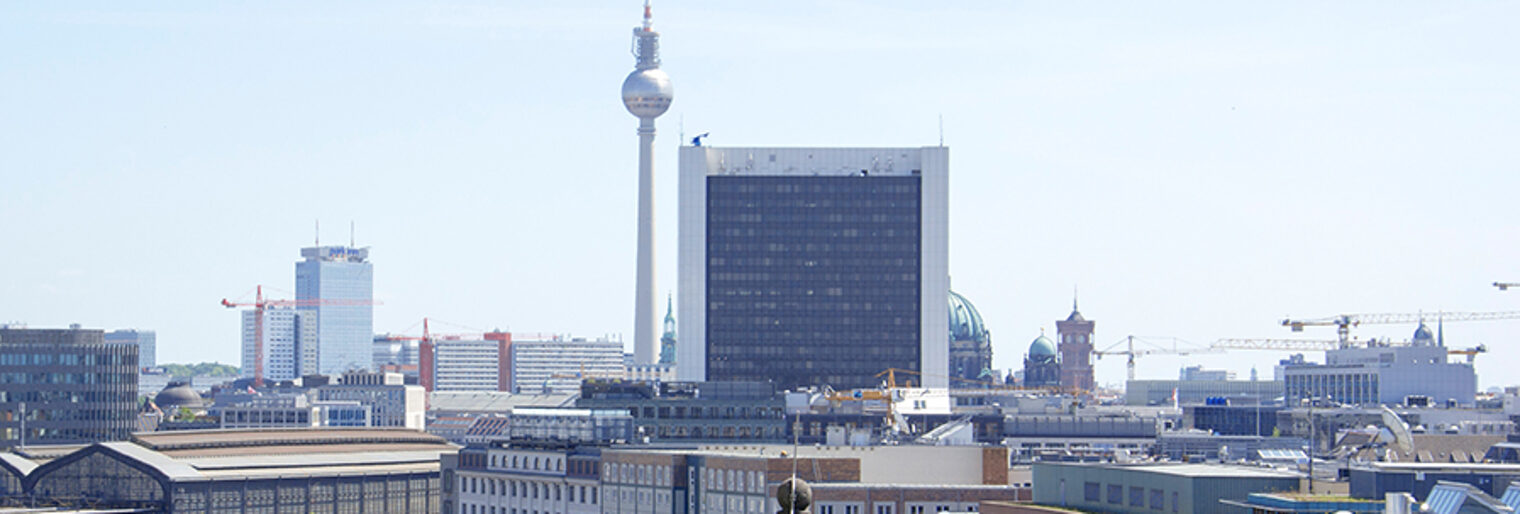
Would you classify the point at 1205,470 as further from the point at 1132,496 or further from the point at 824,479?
the point at 824,479

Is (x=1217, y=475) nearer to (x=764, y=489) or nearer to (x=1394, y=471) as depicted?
(x=1394, y=471)

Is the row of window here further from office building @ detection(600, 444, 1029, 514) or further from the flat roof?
office building @ detection(600, 444, 1029, 514)

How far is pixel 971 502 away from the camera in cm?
16788

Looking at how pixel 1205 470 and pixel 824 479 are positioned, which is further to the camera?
pixel 824 479

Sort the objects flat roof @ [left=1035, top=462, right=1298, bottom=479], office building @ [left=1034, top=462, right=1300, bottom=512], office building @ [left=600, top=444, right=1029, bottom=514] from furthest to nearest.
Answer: office building @ [left=600, top=444, right=1029, bottom=514] < flat roof @ [left=1035, top=462, right=1298, bottom=479] < office building @ [left=1034, top=462, right=1300, bottom=512]

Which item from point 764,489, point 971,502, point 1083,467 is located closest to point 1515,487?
point 1083,467

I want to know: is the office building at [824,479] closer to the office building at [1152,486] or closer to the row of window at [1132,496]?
the office building at [1152,486]

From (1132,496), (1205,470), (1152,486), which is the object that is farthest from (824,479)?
(1152,486)

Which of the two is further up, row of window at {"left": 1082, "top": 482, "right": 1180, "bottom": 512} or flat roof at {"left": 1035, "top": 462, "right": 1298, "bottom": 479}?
flat roof at {"left": 1035, "top": 462, "right": 1298, "bottom": 479}

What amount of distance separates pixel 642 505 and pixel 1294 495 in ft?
257

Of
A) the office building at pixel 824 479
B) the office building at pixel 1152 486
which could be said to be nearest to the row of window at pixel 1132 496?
the office building at pixel 1152 486

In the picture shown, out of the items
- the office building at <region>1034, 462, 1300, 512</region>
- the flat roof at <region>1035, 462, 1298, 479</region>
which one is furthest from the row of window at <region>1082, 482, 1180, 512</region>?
the flat roof at <region>1035, 462, 1298, 479</region>

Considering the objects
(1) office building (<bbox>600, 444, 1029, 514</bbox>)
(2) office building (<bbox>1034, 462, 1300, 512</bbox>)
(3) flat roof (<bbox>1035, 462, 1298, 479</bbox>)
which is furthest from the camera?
(1) office building (<bbox>600, 444, 1029, 514</bbox>)

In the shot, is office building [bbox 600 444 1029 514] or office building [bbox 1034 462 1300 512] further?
office building [bbox 600 444 1029 514]
